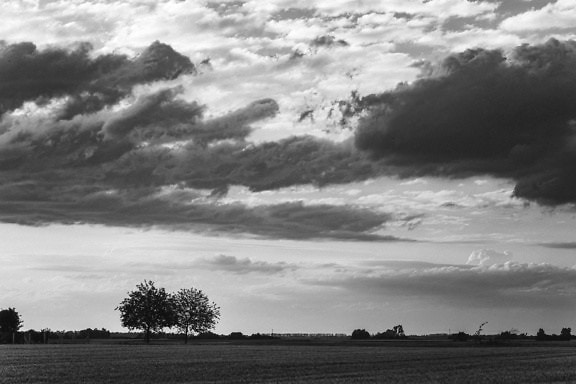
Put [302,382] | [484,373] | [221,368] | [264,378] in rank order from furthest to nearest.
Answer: [221,368]
[484,373]
[264,378]
[302,382]

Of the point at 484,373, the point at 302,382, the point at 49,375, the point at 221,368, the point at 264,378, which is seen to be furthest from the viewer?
the point at 221,368

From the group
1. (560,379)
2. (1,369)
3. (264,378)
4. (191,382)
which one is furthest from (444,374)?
(1,369)

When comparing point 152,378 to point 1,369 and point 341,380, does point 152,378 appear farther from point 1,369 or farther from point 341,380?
point 1,369

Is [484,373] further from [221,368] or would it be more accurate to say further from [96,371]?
[96,371]

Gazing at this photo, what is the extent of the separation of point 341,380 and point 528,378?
1187cm

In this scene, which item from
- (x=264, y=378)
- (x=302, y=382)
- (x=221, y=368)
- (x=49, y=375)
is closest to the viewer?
(x=302, y=382)

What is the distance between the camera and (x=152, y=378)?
53594mm

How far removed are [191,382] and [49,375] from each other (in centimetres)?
1216

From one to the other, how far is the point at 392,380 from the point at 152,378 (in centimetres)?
1420

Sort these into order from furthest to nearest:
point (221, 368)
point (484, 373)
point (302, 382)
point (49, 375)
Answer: point (221, 368)
point (484, 373)
point (49, 375)
point (302, 382)

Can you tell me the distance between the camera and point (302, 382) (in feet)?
164

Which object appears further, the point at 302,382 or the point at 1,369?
the point at 1,369

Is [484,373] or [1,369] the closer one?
[484,373]

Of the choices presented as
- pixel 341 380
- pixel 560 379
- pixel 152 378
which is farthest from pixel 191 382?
pixel 560 379
